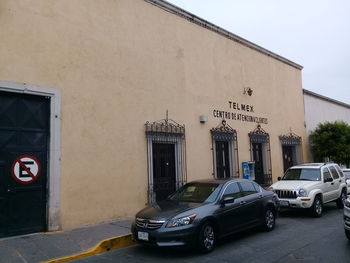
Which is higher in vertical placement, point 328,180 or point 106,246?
point 328,180

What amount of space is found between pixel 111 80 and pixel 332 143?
47.4ft

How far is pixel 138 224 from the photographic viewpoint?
7.26 m

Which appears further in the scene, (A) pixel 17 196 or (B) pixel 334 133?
(B) pixel 334 133

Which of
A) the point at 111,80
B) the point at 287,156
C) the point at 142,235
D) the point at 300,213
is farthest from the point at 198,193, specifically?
the point at 287,156

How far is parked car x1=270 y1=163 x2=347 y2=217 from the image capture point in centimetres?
1095

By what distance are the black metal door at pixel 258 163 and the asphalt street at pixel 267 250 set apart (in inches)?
279

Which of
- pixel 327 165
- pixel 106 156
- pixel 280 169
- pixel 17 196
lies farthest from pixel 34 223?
pixel 280 169

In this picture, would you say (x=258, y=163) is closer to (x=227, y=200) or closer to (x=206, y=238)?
(x=227, y=200)

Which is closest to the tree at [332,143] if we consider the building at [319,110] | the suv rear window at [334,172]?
the building at [319,110]

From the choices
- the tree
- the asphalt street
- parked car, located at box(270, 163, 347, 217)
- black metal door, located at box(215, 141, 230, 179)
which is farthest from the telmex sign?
the asphalt street

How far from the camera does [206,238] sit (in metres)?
7.11

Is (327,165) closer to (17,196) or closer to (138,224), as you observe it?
(138,224)

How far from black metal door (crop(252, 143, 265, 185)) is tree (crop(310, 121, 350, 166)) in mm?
5135

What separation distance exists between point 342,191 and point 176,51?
8.09 metres
